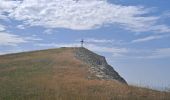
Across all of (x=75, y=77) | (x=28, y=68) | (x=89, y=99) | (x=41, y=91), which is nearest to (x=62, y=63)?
(x=28, y=68)

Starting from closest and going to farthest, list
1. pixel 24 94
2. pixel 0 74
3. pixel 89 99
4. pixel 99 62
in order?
pixel 89 99, pixel 24 94, pixel 0 74, pixel 99 62

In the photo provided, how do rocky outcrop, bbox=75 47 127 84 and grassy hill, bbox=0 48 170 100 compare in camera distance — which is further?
rocky outcrop, bbox=75 47 127 84

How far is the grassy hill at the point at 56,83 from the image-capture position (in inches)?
1125

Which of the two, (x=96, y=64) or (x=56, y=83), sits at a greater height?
(x=96, y=64)

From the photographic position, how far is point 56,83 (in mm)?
34875

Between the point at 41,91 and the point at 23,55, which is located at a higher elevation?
the point at 23,55

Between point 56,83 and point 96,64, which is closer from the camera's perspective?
point 56,83

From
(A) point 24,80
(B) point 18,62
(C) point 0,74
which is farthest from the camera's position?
(B) point 18,62

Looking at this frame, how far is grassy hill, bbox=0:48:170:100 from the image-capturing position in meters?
28.6

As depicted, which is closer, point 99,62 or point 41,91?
point 41,91

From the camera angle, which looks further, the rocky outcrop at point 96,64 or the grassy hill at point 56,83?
the rocky outcrop at point 96,64

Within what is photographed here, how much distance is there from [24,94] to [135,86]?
10927 mm

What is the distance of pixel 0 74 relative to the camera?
40.8 meters

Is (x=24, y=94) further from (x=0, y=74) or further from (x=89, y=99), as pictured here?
(x=0, y=74)
